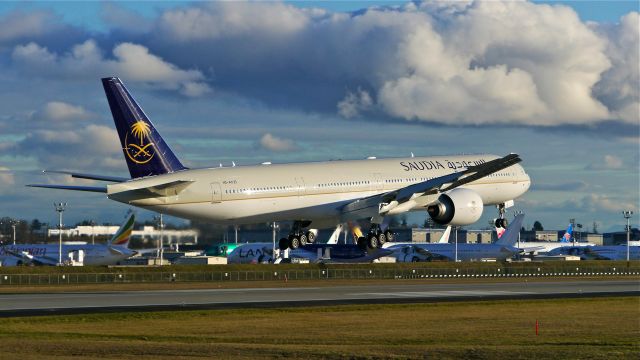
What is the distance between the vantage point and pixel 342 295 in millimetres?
67438

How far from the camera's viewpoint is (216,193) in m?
61.3

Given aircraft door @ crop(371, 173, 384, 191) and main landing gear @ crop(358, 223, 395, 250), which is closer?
aircraft door @ crop(371, 173, 384, 191)

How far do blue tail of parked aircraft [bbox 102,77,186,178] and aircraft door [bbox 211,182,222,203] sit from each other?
9.85 ft

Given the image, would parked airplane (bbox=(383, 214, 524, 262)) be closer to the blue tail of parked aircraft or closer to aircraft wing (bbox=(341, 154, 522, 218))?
aircraft wing (bbox=(341, 154, 522, 218))

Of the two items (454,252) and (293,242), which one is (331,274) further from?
(454,252)

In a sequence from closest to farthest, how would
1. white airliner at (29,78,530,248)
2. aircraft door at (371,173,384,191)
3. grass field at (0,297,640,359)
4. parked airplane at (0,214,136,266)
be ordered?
1. grass field at (0,297,640,359)
2. white airliner at (29,78,530,248)
3. aircraft door at (371,173,384,191)
4. parked airplane at (0,214,136,266)

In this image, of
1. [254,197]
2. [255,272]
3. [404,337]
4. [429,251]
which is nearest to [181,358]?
[404,337]

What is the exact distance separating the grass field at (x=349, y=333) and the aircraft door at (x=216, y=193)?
9.49m

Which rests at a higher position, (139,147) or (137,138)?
(137,138)

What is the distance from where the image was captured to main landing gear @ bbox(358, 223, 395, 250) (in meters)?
70.4

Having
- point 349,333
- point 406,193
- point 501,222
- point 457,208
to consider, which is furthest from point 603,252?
point 349,333

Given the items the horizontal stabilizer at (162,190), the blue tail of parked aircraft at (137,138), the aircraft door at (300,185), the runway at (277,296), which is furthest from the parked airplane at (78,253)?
the horizontal stabilizer at (162,190)

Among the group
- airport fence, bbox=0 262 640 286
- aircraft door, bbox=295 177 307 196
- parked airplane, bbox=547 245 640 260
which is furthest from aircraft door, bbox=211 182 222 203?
parked airplane, bbox=547 245 640 260

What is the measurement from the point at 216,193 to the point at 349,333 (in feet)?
67.2
